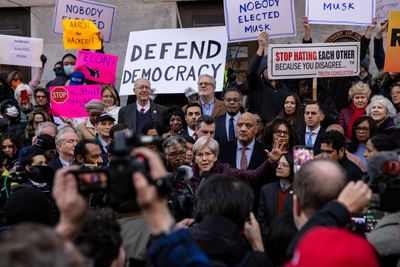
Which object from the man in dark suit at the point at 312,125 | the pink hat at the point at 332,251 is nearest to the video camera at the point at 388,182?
the pink hat at the point at 332,251

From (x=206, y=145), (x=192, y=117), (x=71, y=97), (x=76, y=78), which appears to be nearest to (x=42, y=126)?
(x=71, y=97)

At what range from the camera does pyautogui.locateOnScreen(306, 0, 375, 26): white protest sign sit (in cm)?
1060

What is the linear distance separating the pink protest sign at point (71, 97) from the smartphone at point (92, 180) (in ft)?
26.6

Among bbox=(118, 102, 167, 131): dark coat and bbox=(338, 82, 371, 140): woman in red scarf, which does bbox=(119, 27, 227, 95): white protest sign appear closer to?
bbox=(118, 102, 167, 131): dark coat

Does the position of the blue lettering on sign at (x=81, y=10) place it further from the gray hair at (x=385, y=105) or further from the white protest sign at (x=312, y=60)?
the gray hair at (x=385, y=105)

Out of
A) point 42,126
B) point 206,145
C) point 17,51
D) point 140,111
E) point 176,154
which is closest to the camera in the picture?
point 206,145

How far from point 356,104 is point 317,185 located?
19.7 ft

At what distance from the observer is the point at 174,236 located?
2.96m

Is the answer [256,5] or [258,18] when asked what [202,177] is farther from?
[256,5]

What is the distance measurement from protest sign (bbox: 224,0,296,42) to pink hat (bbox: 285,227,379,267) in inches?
321

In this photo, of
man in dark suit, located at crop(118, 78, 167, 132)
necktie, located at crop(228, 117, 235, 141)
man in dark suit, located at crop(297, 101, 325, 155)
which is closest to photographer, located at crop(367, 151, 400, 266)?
man in dark suit, located at crop(297, 101, 325, 155)

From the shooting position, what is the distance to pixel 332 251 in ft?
8.97

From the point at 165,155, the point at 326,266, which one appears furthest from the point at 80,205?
the point at 165,155

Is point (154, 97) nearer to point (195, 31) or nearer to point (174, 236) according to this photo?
point (195, 31)
